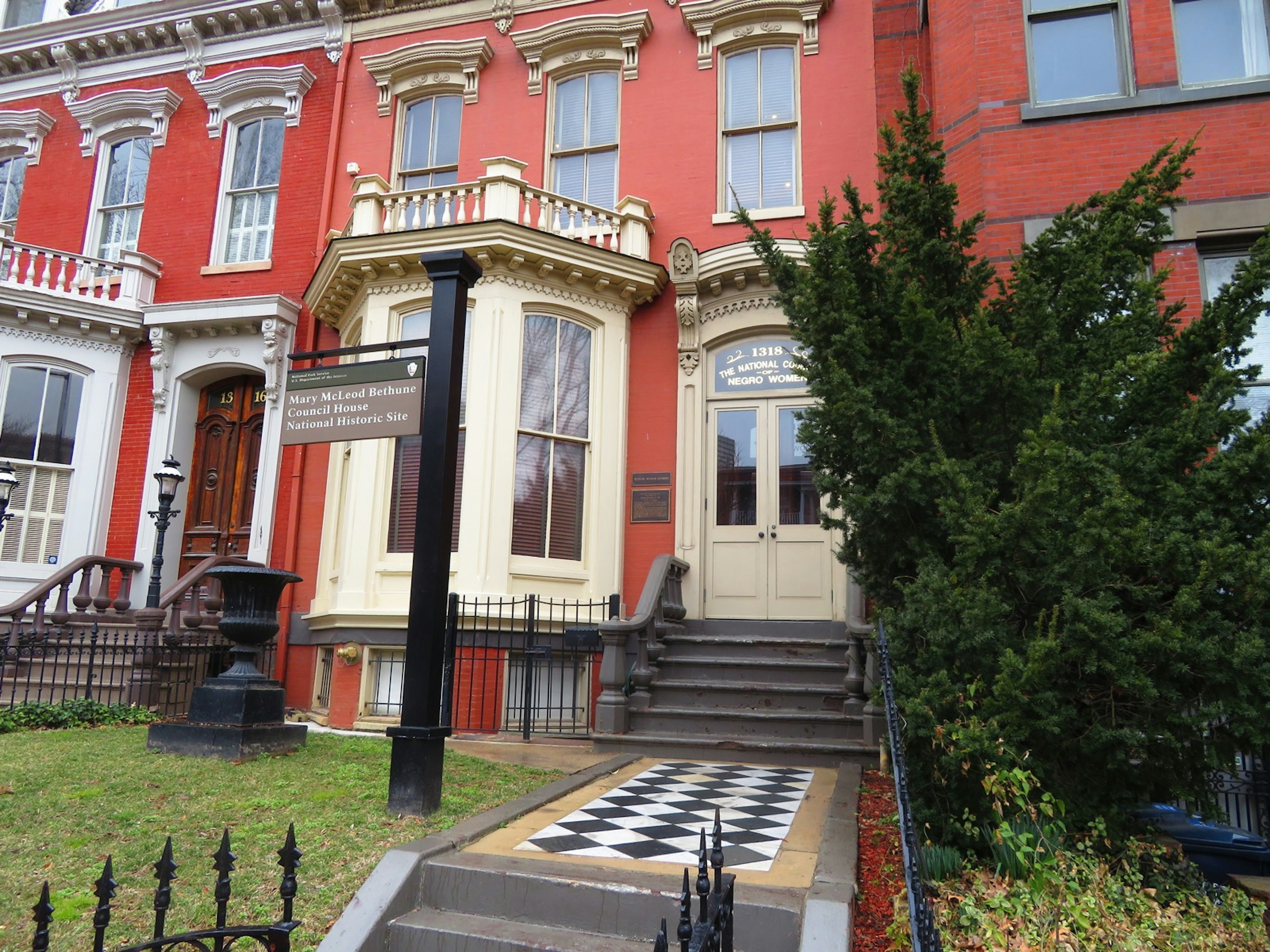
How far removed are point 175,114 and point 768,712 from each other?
12987 millimetres

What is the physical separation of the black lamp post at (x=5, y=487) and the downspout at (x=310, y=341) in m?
3.18

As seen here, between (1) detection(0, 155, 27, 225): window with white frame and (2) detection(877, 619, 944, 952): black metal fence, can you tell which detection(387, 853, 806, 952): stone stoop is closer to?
(2) detection(877, 619, 944, 952): black metal fence

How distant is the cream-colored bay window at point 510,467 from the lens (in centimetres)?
1012

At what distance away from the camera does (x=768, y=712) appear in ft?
26.9

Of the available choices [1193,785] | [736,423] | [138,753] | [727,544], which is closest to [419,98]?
[736,423]

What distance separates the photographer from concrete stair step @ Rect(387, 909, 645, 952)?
3771 millimetres

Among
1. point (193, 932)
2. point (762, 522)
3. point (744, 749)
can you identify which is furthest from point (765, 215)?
point (193, 932)

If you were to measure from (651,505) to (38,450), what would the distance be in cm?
873

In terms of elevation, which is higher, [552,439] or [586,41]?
[586,41]

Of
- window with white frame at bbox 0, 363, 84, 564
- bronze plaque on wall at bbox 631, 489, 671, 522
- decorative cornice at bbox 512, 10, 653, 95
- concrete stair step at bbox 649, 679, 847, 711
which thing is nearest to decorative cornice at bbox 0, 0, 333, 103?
decorative cornice at bbox 512, 10, 653, 95

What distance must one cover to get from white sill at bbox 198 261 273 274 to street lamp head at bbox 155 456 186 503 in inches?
131

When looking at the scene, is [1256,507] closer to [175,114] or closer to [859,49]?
[859,49]

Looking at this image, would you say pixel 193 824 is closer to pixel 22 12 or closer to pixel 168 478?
pixel 168 478

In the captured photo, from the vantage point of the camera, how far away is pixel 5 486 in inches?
424
